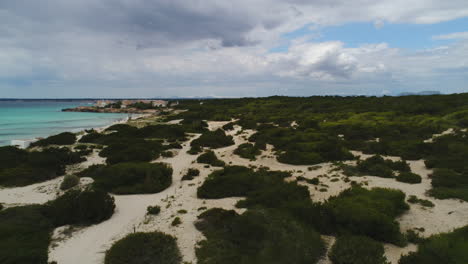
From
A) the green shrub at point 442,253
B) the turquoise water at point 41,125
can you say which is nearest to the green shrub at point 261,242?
the green shrub at point 442,253

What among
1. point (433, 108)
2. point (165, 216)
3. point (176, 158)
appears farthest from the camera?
point (433, 108)

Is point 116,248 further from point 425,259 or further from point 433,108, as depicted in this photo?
point 433,108

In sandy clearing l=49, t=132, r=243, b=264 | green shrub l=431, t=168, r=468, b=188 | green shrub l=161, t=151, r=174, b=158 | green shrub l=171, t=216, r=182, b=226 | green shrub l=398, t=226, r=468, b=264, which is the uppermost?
green shrub l=431, t=168, r=468, b=188

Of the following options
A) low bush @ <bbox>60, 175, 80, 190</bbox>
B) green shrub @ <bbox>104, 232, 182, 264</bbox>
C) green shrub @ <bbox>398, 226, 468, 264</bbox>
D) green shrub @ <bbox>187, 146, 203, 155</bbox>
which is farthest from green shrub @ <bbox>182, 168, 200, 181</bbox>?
green shrub @ <bbox>398, 226, 468, 264</bbox>

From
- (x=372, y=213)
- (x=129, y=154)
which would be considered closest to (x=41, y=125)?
(x=129, y=154)

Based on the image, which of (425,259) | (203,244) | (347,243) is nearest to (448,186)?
(425,259)

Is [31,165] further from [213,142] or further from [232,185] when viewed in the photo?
A: [213,142]

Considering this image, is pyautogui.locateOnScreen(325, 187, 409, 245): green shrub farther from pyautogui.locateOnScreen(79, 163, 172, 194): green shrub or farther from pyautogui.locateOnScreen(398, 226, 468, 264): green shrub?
pyautogui.locateOnScreen(79, 163, 172, 194): green shrub
